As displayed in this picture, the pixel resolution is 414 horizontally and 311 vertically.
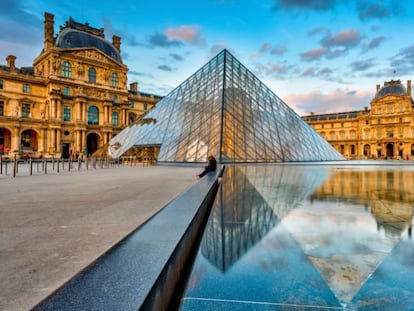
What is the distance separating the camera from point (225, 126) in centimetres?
1886

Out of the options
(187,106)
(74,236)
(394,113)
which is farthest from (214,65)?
(394,113)

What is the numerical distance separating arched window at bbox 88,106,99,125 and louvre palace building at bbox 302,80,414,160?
198ft

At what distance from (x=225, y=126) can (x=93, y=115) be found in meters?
33.6

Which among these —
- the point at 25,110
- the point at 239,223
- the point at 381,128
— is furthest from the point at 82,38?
the point at 381,128

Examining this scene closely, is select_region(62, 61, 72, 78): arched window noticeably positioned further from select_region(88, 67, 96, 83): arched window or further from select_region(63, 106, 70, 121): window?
select_region(63, 106, 70, 121): window

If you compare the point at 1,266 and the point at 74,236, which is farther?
the point at 74,236

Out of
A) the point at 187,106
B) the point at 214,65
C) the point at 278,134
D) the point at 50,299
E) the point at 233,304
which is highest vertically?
the point at 214,65

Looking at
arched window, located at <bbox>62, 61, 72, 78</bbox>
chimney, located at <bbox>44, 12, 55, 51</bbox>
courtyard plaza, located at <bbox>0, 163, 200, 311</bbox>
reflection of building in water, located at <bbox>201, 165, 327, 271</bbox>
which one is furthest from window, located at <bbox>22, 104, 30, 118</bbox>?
reflection of building in water, located at <bbox>201, 165, 327, 271</bbox>

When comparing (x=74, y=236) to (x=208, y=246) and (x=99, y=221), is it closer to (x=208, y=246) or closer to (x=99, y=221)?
(x=99, y=221)

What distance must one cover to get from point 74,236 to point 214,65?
24534mm

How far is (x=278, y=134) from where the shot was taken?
21.5 m

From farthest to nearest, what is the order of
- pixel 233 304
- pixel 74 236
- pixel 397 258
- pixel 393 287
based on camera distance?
pixel 74 236 < pixel 397 258 < pixel 393 287 < pixel 233 304

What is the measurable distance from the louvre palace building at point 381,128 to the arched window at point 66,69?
6466 centimetres

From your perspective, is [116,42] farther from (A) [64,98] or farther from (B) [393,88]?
(B) [393,88]
